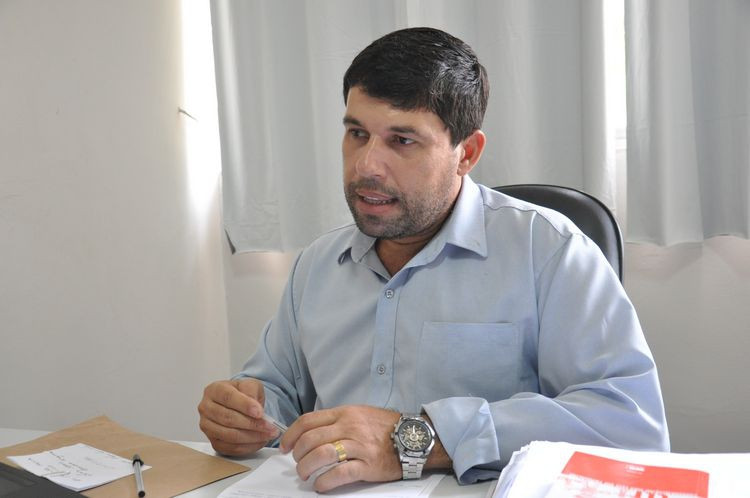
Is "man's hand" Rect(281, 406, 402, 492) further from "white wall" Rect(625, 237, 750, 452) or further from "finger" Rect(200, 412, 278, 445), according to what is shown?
"white wall" Rect(625, 237, 750, 452)

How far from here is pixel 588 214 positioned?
1.46m

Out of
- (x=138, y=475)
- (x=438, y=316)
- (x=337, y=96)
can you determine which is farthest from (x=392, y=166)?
(x=337, y=96)

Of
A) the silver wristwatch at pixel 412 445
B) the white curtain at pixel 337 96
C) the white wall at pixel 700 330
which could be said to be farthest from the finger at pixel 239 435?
the white wall at pixel 700 330

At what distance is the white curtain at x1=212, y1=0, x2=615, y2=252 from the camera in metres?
2.10

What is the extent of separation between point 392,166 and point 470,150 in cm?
20

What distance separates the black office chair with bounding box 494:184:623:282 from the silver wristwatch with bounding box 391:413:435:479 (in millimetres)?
603

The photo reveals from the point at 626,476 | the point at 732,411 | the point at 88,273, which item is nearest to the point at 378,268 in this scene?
the point at 626,476

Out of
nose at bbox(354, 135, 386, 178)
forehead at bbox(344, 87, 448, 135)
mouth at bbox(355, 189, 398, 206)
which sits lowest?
mouth at bbox(355, 189, 398, 206)

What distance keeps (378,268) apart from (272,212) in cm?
110

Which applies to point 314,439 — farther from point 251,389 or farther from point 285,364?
point 285,364

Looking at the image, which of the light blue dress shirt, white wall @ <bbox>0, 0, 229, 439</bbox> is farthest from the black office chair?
white wall @ <bbox>0, 0, 229, 439</bbox>

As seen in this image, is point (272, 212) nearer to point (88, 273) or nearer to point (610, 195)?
point (88, 273)

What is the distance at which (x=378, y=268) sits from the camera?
55.5 inches

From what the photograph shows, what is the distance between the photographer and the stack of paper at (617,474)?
2.59 ft
